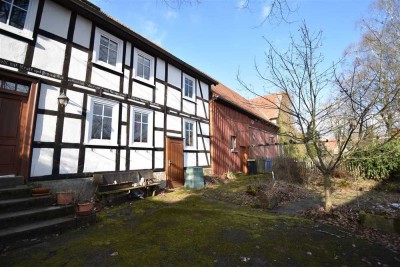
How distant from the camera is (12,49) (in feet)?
19.5

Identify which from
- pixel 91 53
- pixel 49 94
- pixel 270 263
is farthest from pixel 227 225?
pixel 91 53

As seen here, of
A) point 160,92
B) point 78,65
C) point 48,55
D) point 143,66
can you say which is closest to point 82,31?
point 78,65

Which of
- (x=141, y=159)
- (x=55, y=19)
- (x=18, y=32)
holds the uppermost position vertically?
(x=55, y=19)

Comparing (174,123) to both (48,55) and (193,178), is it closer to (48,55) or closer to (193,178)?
(193,178)

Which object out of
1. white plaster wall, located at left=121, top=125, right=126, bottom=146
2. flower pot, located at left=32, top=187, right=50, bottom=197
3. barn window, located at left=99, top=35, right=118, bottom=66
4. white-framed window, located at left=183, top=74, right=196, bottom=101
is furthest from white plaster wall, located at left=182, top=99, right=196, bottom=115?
flower pot, located at left=32, top=187, right=50, bottom=197

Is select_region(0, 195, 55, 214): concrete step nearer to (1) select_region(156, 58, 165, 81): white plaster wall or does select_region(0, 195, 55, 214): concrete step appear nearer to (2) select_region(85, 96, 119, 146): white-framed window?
(2) select_region(85, 96, 119, 146): white-framed window

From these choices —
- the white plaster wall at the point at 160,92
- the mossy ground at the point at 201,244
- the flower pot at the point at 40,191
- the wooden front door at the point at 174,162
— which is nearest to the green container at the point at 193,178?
the wooden front door at the point at 174,162

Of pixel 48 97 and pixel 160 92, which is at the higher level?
pixel 160 92

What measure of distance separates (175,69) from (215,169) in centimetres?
602

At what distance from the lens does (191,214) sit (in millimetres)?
6277

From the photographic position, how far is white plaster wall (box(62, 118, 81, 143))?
22.6 feet

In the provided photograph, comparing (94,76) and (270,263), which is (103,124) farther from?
(270,263)

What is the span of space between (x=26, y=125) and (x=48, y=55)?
2.11m

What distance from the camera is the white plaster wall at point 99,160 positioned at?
7.40 metres
